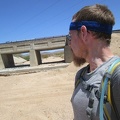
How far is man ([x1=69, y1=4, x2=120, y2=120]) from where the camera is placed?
1791 mm

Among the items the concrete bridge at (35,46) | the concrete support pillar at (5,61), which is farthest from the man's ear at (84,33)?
the concrete support pillar at (5,61)

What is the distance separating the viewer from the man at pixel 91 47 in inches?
70.5

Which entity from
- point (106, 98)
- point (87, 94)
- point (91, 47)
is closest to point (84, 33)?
point (91, 47)

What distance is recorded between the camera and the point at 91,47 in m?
1.96

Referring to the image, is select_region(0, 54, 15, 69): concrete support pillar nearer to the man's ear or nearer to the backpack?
the man's ear

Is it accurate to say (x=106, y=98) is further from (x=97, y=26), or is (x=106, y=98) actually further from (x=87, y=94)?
(x=97, y=26)

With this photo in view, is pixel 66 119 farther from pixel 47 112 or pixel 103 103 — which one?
pixel 103 103

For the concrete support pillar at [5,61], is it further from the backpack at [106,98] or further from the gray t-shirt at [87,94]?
the backpack at [106,98]

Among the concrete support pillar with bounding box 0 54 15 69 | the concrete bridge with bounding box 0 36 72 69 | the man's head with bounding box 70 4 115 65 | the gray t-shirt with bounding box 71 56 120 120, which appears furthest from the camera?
the concrete support pillar with bounding box 0 54 15 69

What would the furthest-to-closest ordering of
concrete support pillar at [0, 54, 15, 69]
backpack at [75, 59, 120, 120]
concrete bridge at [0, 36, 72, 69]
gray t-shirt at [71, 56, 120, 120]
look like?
concrete support pillar at [0, 54, 15, 69] < concrete bridge at [0, 36, 72, 69] < gray t-shirt at [71, 56, 120, 120] < backpack at [75, 59, 120, 120]

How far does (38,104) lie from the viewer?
9.95 metres

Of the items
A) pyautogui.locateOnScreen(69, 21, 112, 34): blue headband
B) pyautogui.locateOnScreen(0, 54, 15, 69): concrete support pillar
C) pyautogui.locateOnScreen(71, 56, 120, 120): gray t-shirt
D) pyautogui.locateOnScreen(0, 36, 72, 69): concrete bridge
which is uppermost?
pyautogui.locateOnScreen(69, 21, 112, 34): blue headband

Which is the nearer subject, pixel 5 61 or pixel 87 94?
pixel 87 94

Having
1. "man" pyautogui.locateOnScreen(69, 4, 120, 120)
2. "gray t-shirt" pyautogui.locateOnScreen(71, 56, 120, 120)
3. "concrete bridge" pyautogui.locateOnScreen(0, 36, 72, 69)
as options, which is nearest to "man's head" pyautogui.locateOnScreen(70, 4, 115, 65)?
"man" pyautogui.locateOnScreen(69, 4, 120, 120)
